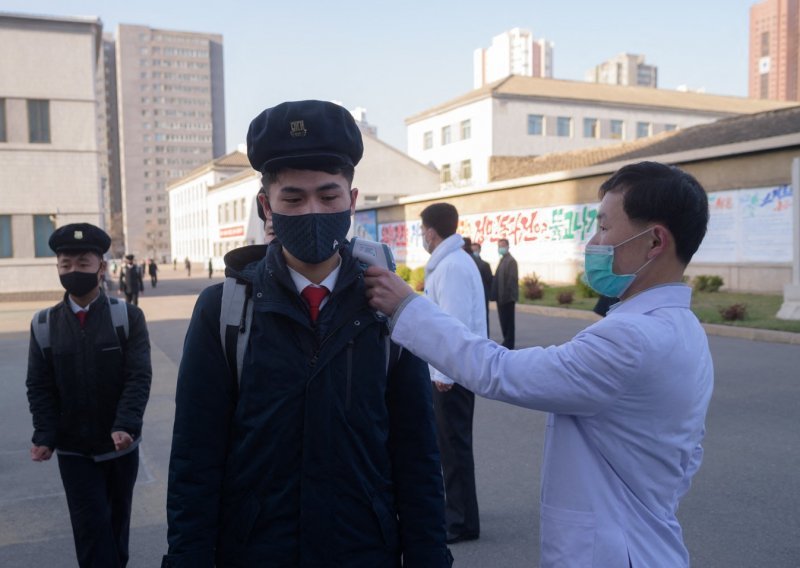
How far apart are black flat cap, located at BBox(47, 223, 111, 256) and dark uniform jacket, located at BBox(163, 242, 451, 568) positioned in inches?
87.7

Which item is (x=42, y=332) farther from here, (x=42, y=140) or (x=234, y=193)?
(x=234, y=193)

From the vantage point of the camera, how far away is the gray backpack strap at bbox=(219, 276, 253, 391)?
1897mm

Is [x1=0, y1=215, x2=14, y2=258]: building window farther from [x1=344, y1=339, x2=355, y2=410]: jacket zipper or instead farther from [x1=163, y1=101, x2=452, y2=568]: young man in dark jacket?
[x1=344, y1=339, x2=355, y2=410]: jacket zipper

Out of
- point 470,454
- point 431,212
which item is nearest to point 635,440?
point 470,454

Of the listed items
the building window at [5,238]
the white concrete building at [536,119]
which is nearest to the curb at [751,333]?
the building window at [5,238]

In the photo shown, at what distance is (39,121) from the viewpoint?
2936 centimetres

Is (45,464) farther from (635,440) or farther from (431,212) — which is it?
(635,440)

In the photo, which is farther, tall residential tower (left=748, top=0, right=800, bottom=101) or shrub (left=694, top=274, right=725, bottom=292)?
tall residential tower (left=748, top=0, right=800, bottom=101)

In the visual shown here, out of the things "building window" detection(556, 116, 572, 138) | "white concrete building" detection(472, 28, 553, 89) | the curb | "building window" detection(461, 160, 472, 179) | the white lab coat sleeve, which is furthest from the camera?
"white concrete building" detection(472, 28, 553, 89)

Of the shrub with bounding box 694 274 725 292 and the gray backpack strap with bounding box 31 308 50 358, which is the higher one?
the gray backpack strap with bounding box 31 308 50 358

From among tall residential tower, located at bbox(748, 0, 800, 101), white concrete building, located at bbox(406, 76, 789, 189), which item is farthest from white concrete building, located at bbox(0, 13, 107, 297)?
tall residential tower, located at bbox(748, 0, 800, 101)

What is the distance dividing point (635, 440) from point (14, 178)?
31.8 m

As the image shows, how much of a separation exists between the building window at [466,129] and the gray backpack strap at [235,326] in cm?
6303

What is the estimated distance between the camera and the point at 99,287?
3.92 m
